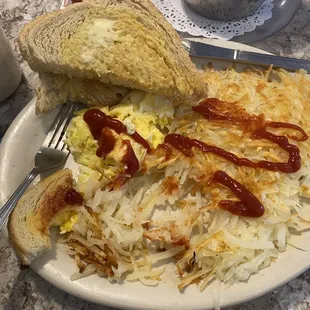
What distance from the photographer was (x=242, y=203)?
1364 millimetres

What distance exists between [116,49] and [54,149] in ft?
1.41

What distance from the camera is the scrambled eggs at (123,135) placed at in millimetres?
1471

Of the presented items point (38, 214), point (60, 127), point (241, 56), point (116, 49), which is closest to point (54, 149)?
point (60, 127)

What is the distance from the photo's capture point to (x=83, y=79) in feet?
5.33

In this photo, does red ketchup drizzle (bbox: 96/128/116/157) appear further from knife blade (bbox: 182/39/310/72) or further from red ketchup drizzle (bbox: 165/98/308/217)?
knife blade (bbox: 182/39/310/72)

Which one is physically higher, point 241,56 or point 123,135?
point 241,56

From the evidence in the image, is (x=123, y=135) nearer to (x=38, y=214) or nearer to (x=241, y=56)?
(x=38, y=214)

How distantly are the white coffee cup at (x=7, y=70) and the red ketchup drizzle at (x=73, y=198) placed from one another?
819mm

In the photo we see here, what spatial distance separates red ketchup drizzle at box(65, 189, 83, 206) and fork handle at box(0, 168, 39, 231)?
15 centimetres

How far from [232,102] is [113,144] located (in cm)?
51

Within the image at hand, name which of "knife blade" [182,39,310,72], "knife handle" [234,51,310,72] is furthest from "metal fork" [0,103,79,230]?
"knife handle" [234,51,310,72]

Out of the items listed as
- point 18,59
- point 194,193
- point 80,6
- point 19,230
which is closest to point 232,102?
point 194,193

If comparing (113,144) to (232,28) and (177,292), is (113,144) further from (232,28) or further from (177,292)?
(232,28)

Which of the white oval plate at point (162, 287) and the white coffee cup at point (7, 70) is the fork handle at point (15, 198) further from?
the white coffee cup at point (7, 70)
